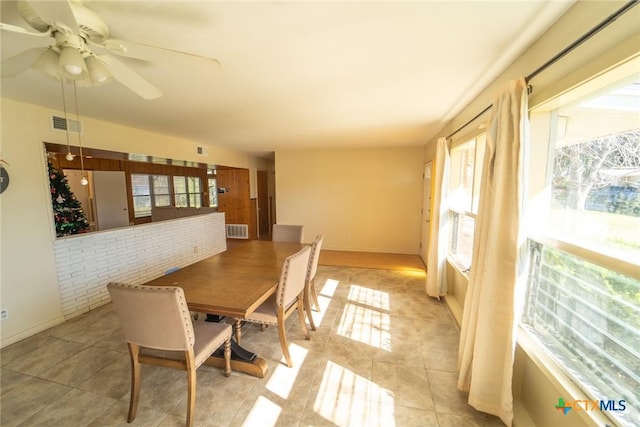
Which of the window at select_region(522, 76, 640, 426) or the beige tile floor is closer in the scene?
the window at select_region(522, 76, 640, 426)

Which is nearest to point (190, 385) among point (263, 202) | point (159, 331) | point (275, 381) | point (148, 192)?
point (159, 331)

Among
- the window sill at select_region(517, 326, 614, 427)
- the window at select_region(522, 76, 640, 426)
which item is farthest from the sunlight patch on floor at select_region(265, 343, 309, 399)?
the window at select_region(522, 76, 640, 426)

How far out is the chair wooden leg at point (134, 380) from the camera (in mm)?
1501

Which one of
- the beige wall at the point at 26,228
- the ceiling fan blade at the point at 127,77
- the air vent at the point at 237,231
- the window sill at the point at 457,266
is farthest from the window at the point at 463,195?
the air vent at the point at 237,231

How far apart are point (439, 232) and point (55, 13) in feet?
11.6

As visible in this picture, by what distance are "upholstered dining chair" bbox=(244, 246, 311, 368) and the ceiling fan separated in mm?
1437

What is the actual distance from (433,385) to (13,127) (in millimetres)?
4472

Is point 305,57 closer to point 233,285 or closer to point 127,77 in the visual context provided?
point 127,77

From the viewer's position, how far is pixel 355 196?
18.0 feet

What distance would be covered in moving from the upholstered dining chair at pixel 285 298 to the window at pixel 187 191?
5763 mm

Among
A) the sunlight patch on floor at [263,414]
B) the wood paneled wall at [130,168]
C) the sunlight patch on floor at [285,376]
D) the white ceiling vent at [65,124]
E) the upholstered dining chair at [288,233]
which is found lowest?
the sunlight patch on floor at [263,414]

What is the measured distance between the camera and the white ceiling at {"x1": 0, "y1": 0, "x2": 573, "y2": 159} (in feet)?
3.78

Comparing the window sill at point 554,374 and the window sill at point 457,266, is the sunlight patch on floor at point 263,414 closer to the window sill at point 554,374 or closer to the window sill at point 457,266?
the window sill at point 554,374

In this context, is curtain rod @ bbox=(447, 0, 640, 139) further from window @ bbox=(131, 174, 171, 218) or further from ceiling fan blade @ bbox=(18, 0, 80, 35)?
window @ bbox=(131, 174, 171, 218)
